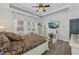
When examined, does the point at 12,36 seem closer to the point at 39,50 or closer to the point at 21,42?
the point at 21,42

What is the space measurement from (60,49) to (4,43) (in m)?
1.02

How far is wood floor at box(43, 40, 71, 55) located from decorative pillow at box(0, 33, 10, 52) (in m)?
0.69

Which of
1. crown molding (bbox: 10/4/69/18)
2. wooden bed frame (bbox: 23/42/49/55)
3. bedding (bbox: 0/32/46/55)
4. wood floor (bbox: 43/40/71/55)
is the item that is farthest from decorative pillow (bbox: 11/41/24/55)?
crown molding (bbox: 10/4/69/18)

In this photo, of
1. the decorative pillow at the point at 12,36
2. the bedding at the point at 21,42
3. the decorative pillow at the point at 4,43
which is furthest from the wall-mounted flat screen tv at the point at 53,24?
the decorative pillow at the point at 4,43

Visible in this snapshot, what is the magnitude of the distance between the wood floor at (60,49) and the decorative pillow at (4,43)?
Answer: 69 centimetres

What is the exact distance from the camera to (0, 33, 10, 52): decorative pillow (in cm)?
168

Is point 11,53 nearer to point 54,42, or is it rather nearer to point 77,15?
point 54,42

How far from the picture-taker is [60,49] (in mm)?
1871

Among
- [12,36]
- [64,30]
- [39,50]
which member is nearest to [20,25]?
[12,36]

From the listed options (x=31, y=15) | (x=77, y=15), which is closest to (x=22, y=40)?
(x=31, y=15)

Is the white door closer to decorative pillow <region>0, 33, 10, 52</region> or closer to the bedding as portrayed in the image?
the bedding

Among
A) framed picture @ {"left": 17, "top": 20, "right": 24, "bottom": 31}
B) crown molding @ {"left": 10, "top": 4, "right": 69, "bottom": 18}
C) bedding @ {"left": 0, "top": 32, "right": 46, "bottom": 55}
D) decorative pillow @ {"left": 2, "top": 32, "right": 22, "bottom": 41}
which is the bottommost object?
bedding @ {"left": 0, "top": 32, "right": 46, "bottom": 55}

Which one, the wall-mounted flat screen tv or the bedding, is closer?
the bedding

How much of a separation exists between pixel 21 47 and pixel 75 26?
1.05 meters
